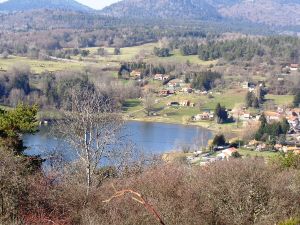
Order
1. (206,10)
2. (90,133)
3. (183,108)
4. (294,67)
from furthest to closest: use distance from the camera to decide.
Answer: (206,10) → (294,67) → (183,108) → (90,133)

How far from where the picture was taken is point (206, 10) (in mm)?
153750

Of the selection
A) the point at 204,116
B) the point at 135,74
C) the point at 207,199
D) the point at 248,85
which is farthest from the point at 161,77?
the point at 207,199

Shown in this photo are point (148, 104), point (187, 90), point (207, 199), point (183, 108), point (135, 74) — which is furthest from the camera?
point (135, 74)

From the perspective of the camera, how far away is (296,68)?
47469 mm

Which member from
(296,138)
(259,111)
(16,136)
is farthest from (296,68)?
(16,136)

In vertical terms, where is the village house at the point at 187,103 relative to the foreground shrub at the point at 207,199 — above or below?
below

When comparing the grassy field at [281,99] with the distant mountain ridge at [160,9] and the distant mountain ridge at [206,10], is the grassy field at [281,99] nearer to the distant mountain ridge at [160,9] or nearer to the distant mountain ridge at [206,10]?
the distant mountain ridge at [206,10]

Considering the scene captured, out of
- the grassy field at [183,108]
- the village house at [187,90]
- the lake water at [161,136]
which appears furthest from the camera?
the village house at [187,90]

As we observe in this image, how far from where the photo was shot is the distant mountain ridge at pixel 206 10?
464 ft

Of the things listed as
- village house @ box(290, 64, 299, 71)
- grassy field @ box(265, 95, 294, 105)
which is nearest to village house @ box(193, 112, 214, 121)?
grassy field @ box(265, 95, 294, 105)

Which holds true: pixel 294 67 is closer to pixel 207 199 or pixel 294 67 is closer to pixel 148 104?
pixel 148 104

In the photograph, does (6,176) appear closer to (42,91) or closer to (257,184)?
(257,184)

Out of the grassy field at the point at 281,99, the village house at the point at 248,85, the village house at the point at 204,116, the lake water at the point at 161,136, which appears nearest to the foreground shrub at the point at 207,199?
the lake water at the point at 161,136

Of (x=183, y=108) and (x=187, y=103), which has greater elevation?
(x=187, y=103)
